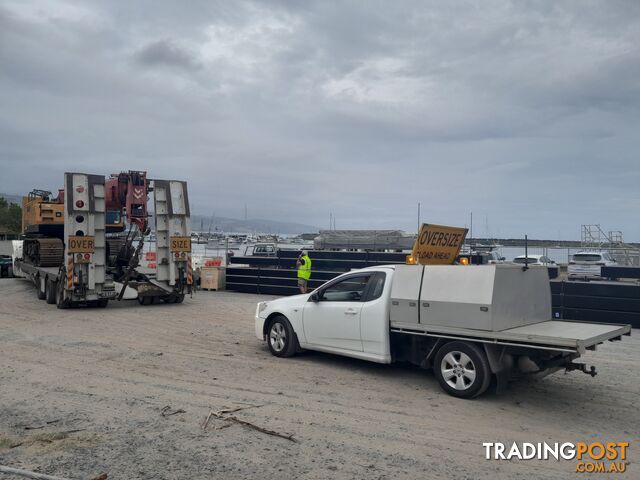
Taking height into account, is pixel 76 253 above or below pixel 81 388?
above

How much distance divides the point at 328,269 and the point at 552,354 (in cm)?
1352

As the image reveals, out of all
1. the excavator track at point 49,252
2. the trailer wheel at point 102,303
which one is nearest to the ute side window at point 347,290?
the trailer wheel at point 102,303

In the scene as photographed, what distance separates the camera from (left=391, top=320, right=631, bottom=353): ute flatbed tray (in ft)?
20.3

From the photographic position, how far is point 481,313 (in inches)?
267

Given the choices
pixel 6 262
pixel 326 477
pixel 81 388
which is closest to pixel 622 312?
pixel 326 477

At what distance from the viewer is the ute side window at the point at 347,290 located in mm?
8414

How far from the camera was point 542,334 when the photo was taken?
21.3 feet

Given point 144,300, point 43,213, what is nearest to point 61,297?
point 144,300

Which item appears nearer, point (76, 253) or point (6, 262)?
point (76, 253)

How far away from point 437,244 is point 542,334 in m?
2.61

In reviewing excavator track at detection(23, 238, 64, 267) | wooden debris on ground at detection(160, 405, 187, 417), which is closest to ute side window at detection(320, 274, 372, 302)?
wooden debris on ground at detection(160, 405, 187, 417)

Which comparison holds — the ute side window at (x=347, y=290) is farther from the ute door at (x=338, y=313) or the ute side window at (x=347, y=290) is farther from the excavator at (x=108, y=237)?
the excavator at (x=108, y=237)

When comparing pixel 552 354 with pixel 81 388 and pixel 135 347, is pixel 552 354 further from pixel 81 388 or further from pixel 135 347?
pixel 135 347

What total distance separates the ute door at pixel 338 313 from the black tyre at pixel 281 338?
13.7 inches
